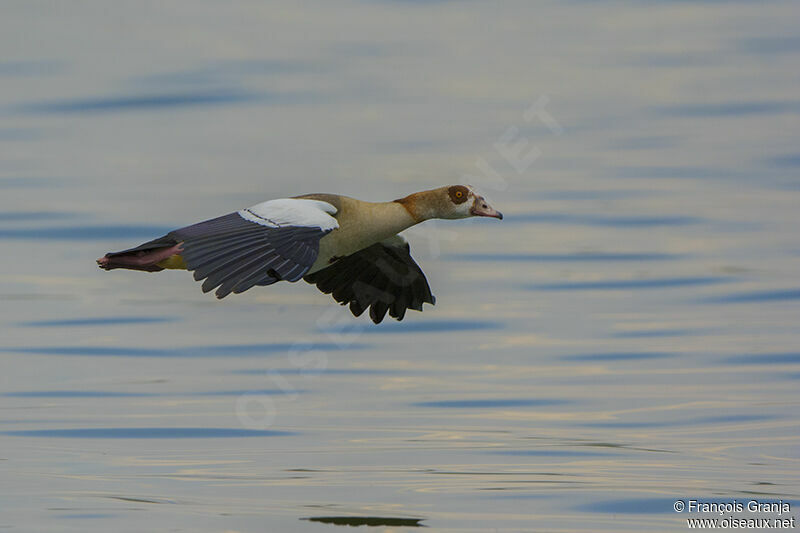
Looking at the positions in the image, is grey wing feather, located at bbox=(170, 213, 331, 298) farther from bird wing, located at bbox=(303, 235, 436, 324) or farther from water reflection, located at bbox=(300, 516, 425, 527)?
bird wing, located at bbox=(303, 235, 436, 324)

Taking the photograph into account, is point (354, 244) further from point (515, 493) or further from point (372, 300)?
point (515, 493)

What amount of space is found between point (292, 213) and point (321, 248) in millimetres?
666

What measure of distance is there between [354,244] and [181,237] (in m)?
1.61

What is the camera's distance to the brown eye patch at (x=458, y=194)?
14.6 metres

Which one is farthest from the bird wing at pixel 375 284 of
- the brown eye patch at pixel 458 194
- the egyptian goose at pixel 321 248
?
the brown eye patch at pixel 458 194

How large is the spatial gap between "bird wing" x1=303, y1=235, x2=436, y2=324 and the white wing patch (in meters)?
1.59

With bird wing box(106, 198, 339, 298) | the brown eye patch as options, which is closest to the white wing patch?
bird wing box(106, 198, 339, 298)

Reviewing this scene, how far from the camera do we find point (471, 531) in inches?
473

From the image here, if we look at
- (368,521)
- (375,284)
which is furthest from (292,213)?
(368,521)

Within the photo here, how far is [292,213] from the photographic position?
522 inches

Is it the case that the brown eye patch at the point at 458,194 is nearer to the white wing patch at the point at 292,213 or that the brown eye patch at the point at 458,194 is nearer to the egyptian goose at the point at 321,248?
the egyptian goose at the point at 321,248

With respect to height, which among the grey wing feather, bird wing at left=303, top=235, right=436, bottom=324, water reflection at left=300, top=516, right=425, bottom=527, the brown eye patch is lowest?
water reflection at left=300, top=516, right=425, bottom=527

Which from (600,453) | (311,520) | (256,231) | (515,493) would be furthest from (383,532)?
(600,453)

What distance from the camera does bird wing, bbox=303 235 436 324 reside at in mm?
15312
